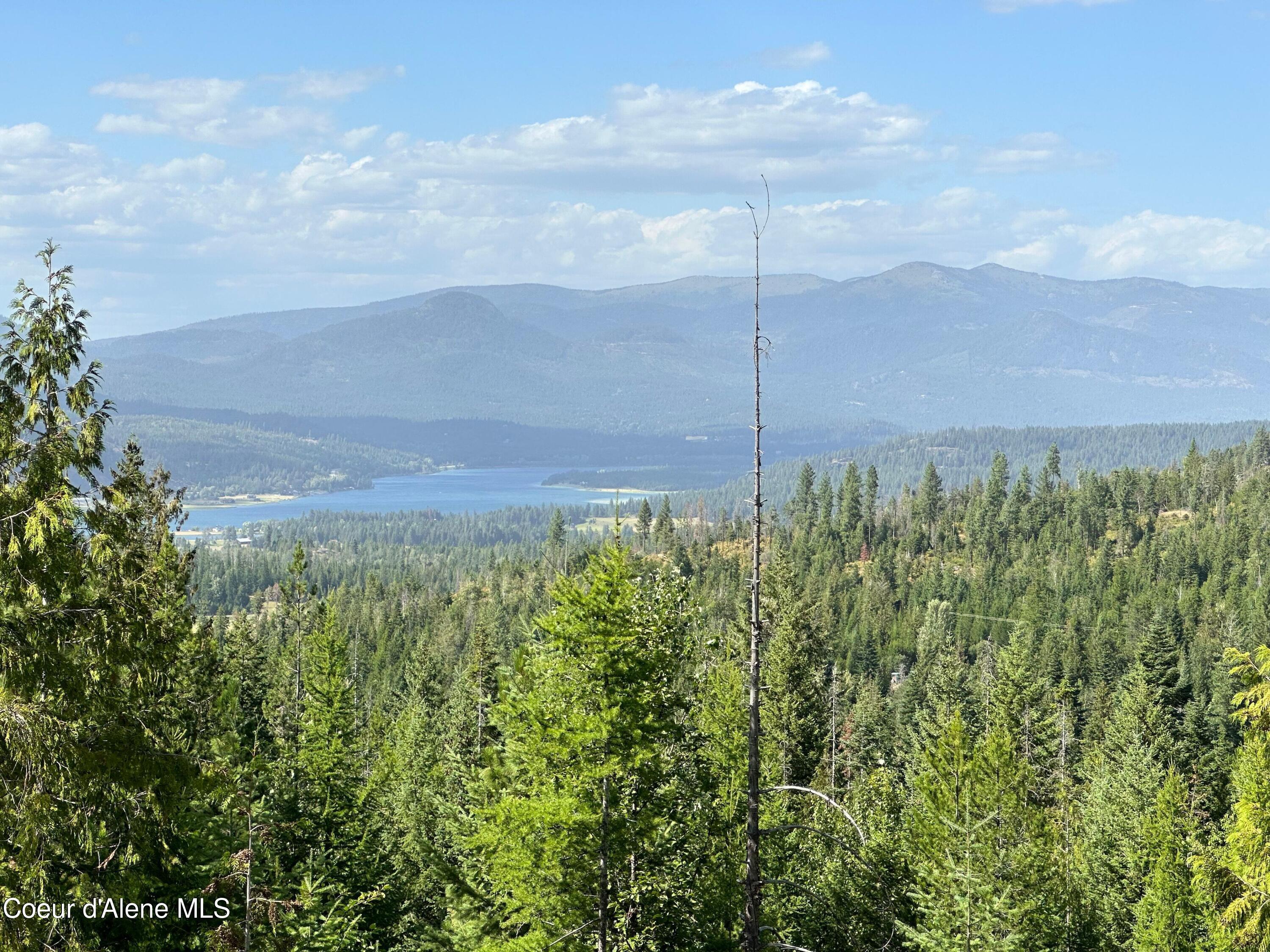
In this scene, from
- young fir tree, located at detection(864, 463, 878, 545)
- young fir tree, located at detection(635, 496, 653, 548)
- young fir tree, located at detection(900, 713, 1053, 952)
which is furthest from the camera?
young fir tree, located at detection(635, 496, 653, 548)

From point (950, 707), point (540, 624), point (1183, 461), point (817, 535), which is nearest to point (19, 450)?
point (540, 624)

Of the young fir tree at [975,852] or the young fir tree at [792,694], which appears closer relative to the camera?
the young fir tree at [975,852]

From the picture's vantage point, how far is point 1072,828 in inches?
1911

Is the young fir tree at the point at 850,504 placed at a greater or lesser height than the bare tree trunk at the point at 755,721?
lesser

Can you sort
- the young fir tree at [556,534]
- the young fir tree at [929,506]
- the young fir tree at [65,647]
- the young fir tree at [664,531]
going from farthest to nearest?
the young fir tree at [929,506]
the young fir tree at [556,534]
the young fir tree at [664,531]
the young fir tree at [65,647]

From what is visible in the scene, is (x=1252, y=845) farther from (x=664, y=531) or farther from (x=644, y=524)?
(x=644, y=524)

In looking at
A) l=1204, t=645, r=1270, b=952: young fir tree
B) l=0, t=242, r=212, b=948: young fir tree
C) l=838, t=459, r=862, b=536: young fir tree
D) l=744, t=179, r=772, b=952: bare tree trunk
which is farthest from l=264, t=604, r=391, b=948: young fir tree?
l=838, t=459, r=862, b=536: young fir tree

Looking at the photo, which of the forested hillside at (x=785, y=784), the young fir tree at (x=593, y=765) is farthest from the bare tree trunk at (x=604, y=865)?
the forested hillside at (x=785, y=784)

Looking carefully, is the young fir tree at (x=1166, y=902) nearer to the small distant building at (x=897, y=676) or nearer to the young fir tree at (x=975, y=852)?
the young fir tree at (x=975, y=852)

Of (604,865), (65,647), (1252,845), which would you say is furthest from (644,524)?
(65,647)

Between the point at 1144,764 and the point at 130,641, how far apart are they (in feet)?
127

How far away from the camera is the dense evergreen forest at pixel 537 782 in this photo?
41.6ft

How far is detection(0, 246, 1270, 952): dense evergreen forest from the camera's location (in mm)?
12680

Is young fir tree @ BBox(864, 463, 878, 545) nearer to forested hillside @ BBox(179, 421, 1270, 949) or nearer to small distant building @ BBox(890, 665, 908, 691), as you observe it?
small distant building @ BBox(890, 665, 908, 691)
